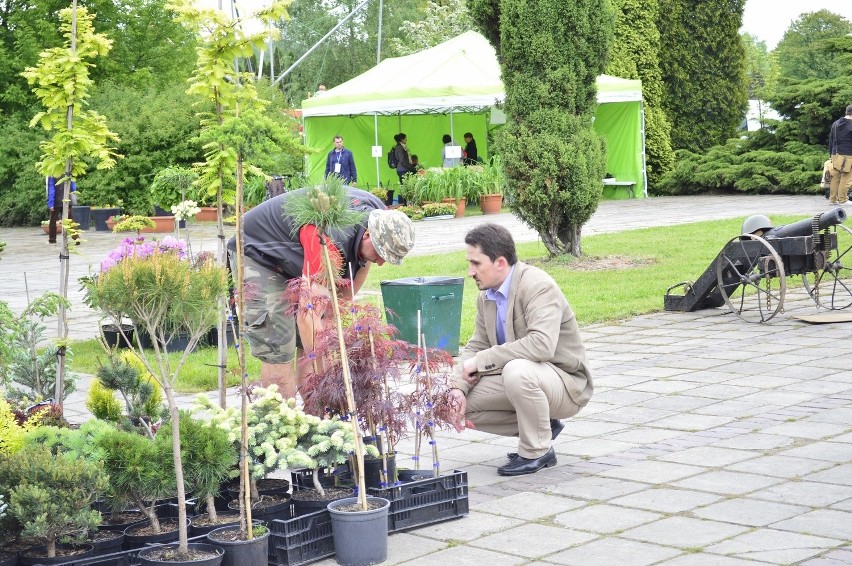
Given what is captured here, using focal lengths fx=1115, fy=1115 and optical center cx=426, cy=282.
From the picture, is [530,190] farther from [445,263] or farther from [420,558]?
[420,558]

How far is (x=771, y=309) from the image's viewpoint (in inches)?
436

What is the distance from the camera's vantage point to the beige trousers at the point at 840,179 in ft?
65.7

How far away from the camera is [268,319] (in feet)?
20.5

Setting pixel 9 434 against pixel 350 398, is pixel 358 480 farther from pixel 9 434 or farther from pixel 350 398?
pixel 9 434

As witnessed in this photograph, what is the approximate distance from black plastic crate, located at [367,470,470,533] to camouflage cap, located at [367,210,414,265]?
1.16 meters

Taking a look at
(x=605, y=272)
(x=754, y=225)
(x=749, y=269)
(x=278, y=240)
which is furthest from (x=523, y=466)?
(x=605, y=272)

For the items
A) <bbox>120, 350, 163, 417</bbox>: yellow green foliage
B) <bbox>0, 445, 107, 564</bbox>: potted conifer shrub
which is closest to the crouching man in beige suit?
<bbox>120, 350, 163, 417</bbox>: yellow green foliage

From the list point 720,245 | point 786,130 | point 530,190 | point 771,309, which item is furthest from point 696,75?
point 771,309

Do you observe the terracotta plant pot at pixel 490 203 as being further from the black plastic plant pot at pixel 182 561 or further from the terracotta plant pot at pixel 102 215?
the black plastic plant pot at pixel 182 561

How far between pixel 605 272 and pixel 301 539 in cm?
1023

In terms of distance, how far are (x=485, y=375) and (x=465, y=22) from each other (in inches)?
1550

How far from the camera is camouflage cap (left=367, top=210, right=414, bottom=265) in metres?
5.51

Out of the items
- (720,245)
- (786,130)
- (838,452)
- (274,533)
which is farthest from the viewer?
(786,130)

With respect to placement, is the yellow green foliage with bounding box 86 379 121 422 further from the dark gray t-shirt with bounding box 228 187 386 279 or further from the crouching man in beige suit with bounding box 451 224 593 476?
the crouching man in beige suit with bounding box 451 224 593 476
